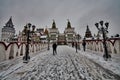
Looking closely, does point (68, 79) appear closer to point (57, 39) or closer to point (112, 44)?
point (112, 44)

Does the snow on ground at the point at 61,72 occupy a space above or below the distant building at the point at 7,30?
below

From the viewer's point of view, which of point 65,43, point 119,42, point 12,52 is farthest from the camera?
point 65,43

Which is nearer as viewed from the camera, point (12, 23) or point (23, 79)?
point (23, 79)

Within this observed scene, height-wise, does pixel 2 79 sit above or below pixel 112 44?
below

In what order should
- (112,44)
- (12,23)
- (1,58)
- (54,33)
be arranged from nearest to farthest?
(1,58), (112,44), (54,33), (12,23)

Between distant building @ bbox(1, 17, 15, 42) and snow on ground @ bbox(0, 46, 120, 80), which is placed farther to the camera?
distant building @ bbox(1, 17, 15, 42)

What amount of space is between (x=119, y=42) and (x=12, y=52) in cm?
1498

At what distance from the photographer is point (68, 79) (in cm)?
390

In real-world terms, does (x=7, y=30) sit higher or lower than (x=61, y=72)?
higher

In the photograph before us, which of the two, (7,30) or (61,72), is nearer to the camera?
(61,72)

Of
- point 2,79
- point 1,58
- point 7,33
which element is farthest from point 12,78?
point 7,33

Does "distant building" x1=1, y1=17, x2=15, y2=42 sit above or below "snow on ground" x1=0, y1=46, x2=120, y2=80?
above

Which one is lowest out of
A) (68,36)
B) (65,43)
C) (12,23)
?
(65,43)

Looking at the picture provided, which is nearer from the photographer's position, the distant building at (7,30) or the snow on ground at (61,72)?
the snow on ground at (61,72)
